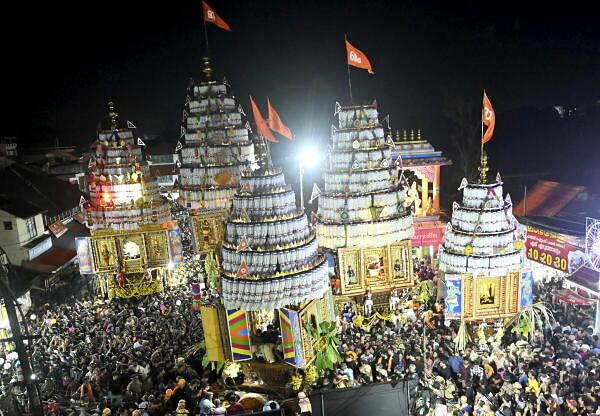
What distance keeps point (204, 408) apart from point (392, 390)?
529cm

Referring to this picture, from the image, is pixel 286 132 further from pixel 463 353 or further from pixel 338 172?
pixel 463 353

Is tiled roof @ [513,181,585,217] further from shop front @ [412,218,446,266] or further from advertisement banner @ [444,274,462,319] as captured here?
advertisement banner @ [444,274,462,319]

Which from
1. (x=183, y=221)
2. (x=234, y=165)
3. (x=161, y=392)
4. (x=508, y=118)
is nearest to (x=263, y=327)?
(x=161, y=392)

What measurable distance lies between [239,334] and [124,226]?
1253 cm

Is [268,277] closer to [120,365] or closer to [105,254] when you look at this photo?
[120,365]

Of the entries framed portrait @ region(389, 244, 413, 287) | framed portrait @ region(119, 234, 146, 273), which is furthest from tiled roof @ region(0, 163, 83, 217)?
framed portrait @ region(389, 244, 413, 287)

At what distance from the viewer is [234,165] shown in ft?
88.1

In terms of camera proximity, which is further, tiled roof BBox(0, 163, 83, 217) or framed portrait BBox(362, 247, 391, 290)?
tiled roof BBox(0, 163, 83, 217)

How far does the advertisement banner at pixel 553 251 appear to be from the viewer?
20750mm

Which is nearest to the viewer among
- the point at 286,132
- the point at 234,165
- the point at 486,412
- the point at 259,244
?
the point at 486,412

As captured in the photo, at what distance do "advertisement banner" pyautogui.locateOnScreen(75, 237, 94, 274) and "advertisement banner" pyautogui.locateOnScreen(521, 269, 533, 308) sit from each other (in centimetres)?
2003

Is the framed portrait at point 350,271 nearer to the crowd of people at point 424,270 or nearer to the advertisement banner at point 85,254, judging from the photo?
the crowd of people at point 424,270

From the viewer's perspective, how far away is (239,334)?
51.5ft

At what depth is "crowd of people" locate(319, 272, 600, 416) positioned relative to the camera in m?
12.4
